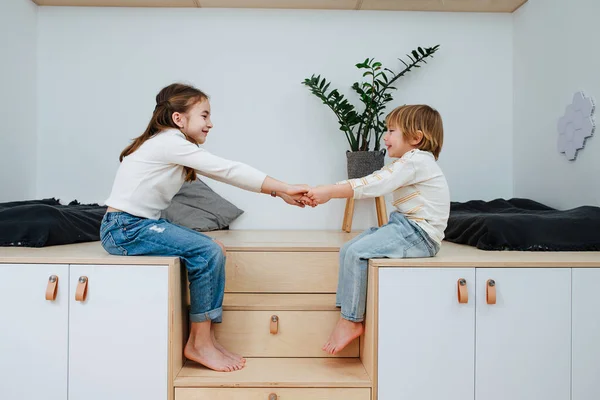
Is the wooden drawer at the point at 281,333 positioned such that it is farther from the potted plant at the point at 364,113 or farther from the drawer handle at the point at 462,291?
the potted plant at the point at 364,113

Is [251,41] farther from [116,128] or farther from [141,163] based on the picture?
[141,163]

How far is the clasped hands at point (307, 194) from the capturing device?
2037 millimetres

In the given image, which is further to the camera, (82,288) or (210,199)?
(210,199)

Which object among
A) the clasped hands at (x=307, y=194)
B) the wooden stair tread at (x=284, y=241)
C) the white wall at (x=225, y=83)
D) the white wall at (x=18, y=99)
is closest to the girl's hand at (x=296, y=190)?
the clasped hands at (x=307, y=194)

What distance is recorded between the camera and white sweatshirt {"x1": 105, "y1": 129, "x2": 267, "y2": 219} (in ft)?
6.33

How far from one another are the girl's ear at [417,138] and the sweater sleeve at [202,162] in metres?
0.59

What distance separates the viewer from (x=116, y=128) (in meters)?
3.52

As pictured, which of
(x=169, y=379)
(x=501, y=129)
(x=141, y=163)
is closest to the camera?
(x=169, y=379)

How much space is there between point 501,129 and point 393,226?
194 cm

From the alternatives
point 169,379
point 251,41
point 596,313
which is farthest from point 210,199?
point 596,313

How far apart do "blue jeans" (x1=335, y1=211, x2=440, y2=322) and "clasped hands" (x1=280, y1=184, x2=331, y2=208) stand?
21 cm

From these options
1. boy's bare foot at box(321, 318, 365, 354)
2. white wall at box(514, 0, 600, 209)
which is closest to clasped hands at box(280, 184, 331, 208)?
boy's bare foot at box(321, 318, 365, 354)

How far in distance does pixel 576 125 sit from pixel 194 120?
188 cm

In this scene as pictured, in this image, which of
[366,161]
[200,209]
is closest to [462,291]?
[366,161]
